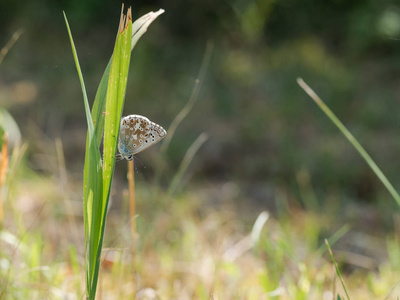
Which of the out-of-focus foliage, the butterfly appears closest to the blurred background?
the out-of-focus foliage

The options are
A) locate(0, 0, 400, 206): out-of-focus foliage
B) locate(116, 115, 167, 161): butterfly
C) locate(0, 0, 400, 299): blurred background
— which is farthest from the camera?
locate(0, 0, 400, 206): out-of-focus foliage

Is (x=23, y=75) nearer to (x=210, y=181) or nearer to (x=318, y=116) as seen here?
(x=210, y=181)

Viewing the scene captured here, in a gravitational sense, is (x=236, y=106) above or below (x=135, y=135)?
below

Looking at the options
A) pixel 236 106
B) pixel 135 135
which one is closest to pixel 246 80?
pixel 236 106

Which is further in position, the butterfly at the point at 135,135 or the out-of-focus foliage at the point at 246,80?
the out-of-focus foliage at the point at 246,80

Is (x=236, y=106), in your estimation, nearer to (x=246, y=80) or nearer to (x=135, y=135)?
(x=246, y=80)

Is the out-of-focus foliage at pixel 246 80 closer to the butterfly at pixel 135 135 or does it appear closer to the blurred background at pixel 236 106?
the blurred background at pixel 236 106

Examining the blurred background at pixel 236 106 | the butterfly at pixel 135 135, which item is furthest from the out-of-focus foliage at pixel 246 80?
the butterfly at pixel 135 135

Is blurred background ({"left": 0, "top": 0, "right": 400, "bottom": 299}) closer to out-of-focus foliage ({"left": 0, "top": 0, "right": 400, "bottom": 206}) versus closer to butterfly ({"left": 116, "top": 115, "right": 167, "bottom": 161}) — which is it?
out-of-focus foliage ({"left": 0, "top": 0, "right": 400, "bottom": 206})
